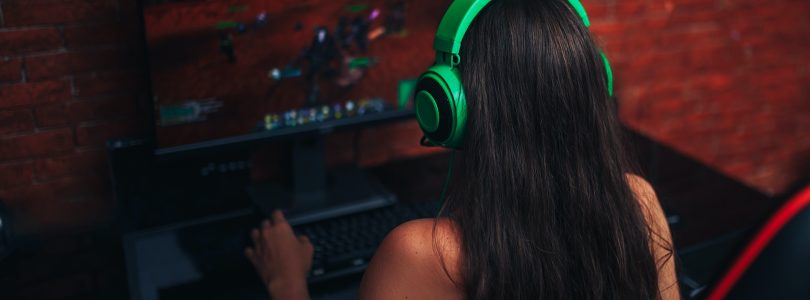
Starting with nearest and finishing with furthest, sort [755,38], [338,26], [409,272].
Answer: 1. [409,272]
2. [338,26]
3. [755,38]

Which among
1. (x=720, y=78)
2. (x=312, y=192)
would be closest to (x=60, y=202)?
(x=312, y=192)

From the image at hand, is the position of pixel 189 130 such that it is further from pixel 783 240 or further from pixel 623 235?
pixel 783 240

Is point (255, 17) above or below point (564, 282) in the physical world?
above

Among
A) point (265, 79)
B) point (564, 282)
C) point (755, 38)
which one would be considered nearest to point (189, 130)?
point (265, 79)

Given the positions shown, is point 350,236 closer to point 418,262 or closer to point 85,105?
point 418,262

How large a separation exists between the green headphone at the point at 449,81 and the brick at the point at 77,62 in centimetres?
77

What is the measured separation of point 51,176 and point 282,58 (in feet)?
1.80

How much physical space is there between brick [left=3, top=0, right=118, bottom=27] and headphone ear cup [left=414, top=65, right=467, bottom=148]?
750mm

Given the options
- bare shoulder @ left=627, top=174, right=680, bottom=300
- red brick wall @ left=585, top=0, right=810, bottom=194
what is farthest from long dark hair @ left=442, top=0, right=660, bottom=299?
red brick wall @ left=585, top=0, right=810, bottom=194

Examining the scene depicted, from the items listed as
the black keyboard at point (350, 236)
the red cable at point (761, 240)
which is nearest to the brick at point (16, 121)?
the black keyboard at point (350, 236)

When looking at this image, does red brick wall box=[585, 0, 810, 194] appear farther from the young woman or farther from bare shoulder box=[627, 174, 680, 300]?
the young woman

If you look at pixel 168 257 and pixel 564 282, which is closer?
pixel 564 282

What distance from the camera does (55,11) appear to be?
1448 millimetres

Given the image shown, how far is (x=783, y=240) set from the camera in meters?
1.11
